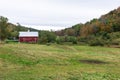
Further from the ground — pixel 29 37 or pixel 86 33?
pixel 86 33

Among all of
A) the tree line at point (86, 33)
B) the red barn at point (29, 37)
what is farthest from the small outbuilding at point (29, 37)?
the tree line at point (86, 33)

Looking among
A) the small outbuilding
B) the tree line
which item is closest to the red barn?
the small outbuilding

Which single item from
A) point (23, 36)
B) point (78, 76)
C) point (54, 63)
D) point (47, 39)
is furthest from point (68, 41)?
point (78, 76)

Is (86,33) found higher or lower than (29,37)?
higher

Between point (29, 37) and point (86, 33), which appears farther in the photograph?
point (86, 33)

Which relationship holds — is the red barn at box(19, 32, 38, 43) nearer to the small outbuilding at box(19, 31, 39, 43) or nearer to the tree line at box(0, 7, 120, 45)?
the small outbuilding at box(19, 31, 39, 43)

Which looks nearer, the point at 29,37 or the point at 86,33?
the point at 29,37

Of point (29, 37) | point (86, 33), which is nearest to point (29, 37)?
point (29, 37)

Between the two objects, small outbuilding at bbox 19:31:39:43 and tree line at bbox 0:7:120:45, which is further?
small outbuilding at bbox 19:31:39:43

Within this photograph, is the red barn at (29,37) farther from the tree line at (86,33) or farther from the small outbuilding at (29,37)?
the tree line at (86,33)

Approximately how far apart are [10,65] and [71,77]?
17.5ft

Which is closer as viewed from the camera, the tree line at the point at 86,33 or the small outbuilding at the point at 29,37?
the tree line at the point at 86,33

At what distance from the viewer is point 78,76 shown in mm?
15469

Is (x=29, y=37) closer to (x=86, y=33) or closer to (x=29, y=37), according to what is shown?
(x=29, y=37)
